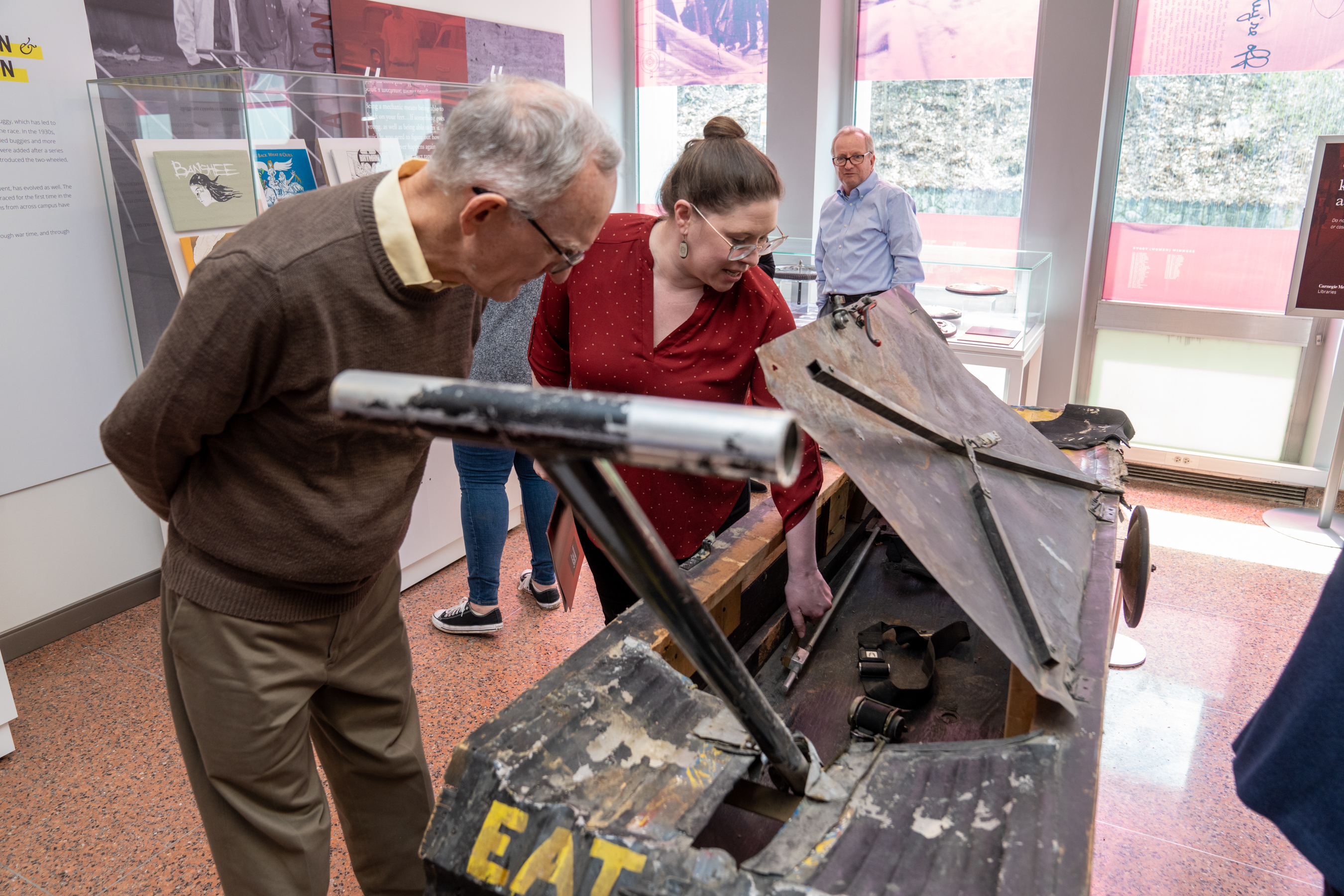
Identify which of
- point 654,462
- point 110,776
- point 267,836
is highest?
point 654,462

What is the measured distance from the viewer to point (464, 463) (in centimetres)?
305

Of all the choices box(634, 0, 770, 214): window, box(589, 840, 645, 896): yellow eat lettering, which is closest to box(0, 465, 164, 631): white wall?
box(589, 840, 645, 896): yellow eat lettering

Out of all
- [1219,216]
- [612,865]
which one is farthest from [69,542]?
[1219,216]

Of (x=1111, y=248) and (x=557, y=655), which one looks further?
(x=1111, y=248)

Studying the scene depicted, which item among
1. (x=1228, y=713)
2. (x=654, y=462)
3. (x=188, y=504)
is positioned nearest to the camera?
(x=654, y=462)

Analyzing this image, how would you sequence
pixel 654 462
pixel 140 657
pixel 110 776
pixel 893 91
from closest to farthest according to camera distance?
pixel 654 462 → pixel 110 776 → pixel 140 657 → pixel 893 91

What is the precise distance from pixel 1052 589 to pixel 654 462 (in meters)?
1.11

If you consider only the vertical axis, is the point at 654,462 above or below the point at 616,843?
above

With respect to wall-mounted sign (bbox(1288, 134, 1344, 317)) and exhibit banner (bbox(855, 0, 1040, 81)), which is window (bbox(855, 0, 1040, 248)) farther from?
wall-mounted sign (bbox(1288, 134, 1344, 317))

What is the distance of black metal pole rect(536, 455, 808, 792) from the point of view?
2.22ft

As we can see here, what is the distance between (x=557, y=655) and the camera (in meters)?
3.03

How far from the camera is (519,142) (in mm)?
1092

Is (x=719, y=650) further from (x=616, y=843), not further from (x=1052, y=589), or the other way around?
(x=1052, y=589)

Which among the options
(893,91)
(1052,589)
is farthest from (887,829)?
(893,91)
